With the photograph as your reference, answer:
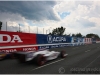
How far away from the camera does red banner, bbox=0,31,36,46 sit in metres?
11.4

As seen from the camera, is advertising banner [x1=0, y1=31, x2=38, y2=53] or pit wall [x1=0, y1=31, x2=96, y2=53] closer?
advertising banner [x1=0, y1=31, x2=38, y2=53]

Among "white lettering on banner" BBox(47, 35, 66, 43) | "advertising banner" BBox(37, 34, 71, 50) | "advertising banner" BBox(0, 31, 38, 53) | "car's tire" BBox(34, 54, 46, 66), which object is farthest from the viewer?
"white lettering on banner" BBox(47, 35, 66, 43)

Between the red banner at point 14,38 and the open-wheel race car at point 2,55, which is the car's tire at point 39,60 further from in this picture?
the red banner at point 14,38

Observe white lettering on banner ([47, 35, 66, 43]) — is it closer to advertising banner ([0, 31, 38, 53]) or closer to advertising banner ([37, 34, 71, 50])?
advertising banner ([37, 34, 71, 50])

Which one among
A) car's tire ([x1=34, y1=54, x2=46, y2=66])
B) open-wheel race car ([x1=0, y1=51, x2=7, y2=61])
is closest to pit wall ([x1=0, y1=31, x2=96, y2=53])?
open-wheel race car ([x1=0, y1=51, x2=7, y2=61])

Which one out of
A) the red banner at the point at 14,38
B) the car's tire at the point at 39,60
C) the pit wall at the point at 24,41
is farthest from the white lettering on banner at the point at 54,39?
the car's tire at the point at 39,60

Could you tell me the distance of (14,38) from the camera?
12.6 metres

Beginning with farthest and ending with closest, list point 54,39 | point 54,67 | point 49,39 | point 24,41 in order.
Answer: point 54,39, point 49,39, point 24,41, point 54,67

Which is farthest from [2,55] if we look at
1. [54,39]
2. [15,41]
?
[54,39]

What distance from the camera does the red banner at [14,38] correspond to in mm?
11400

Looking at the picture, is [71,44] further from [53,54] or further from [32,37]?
[53,54]

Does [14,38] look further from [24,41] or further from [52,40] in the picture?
[52,40]

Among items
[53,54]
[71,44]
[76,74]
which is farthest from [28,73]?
[71,44]

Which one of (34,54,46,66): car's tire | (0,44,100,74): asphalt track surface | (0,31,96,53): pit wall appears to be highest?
(0,31,96,53): pit wall
